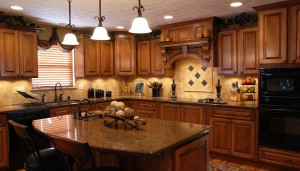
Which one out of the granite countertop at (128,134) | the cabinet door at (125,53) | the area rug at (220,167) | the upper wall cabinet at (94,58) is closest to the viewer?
the granite countertop at (128,134)

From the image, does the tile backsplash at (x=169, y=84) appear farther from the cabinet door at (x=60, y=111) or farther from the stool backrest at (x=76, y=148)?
the stool backrest at (x=76, y=148)

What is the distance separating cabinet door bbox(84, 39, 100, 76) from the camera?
18.2 ft

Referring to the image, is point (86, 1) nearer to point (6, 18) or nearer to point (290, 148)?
point (6, 18)

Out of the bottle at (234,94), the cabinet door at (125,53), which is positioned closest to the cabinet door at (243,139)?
the bottle at (234,94)

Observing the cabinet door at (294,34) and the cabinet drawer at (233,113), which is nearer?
the cabinet door at (294,34)

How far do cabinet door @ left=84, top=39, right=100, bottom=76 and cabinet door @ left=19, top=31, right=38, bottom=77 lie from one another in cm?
114

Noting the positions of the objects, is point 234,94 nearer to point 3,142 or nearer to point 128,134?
point 128,134

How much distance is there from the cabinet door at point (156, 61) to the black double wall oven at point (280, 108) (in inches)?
87.9

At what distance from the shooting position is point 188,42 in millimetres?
4910

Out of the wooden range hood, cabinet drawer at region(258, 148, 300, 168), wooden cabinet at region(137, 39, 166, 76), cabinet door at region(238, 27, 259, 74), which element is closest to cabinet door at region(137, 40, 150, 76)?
wooden cabinet at region(137, 39, 166, 76)

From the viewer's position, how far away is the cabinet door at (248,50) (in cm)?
429

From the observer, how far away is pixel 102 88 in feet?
20.2

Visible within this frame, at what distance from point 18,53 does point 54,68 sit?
1.02 metres

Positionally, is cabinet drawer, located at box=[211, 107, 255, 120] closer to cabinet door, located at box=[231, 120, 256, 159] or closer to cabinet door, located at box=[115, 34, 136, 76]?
cabinet door, located at box=[231, 120, 256, 159]
